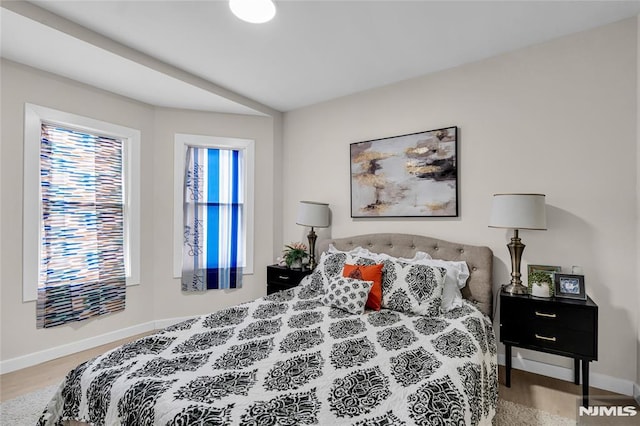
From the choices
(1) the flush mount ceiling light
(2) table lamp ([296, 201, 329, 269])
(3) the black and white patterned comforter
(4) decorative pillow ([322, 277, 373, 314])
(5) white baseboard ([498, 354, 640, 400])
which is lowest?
(5) white baseboard ([498, 354, 640, 400])

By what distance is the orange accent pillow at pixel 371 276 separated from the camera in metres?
2.48

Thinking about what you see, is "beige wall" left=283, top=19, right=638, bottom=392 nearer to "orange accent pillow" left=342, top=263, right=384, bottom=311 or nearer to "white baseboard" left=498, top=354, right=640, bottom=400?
"white baseboard" left=498, top=354, right=640, bottom=400

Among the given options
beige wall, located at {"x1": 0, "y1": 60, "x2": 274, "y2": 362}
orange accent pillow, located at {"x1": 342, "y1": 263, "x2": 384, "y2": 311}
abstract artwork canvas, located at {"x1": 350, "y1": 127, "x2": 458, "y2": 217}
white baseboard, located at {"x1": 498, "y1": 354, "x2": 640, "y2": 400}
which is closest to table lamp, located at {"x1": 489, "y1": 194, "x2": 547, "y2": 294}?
abstract artwork canvas, located at {"x1": 350, "y1": 127, "x2": 458, "y2": 217}

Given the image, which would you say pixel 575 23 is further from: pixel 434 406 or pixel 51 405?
pixel 51 405

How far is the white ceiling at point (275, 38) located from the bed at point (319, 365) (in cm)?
177

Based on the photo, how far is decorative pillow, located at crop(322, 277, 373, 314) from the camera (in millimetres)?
2393

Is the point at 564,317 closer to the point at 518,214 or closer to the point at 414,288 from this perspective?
the point at 518,214

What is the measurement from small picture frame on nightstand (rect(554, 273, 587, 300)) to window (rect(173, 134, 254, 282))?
310cm

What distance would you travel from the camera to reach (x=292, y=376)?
1.45 metres

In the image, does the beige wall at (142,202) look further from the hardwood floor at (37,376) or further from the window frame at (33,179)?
the hardwood floor at (37,376)

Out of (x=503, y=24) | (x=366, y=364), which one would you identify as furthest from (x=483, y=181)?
(x=366, y=364)

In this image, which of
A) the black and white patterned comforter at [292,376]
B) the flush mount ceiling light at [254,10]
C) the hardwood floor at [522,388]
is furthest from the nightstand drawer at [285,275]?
the flush mount ceiling light at [254,10]

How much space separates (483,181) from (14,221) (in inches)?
156

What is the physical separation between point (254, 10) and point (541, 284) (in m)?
2.76
